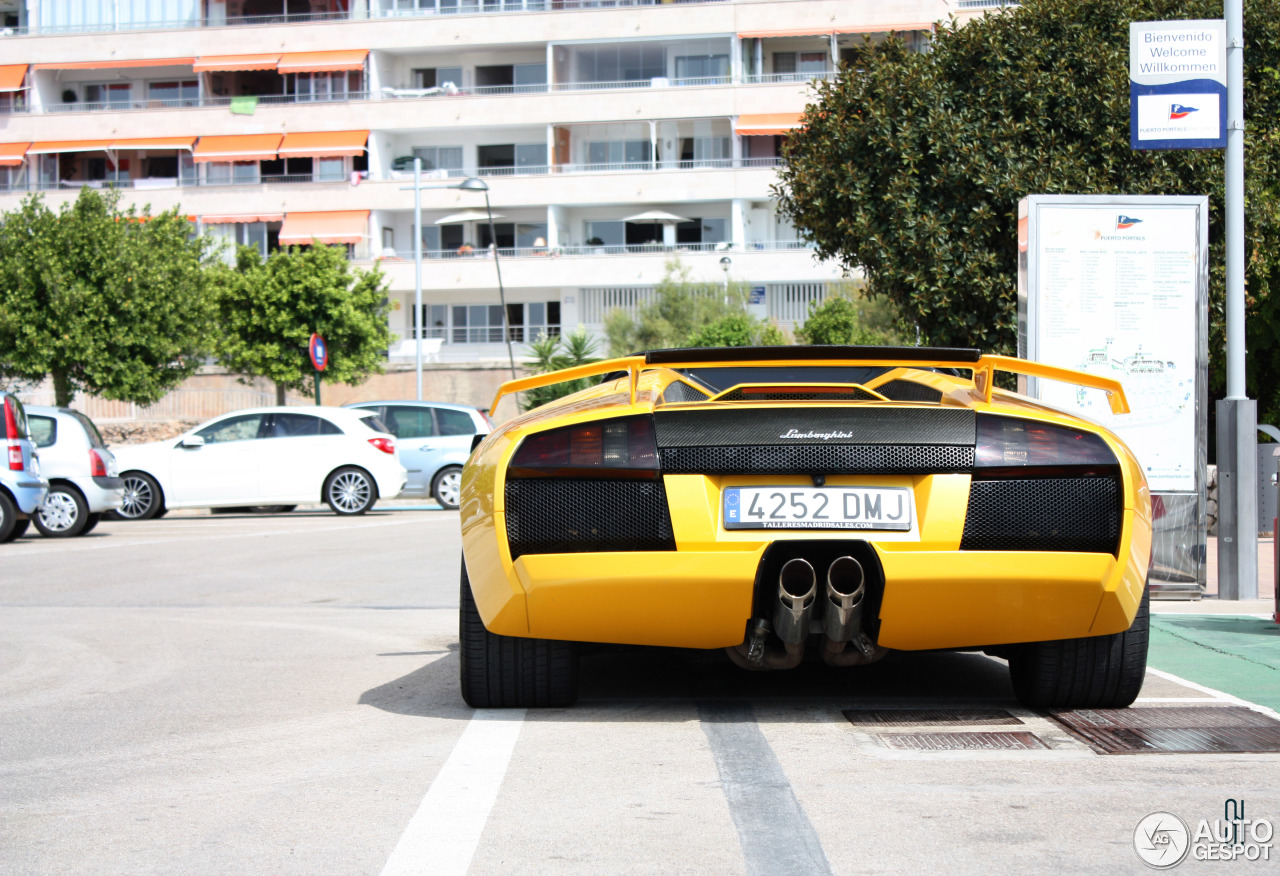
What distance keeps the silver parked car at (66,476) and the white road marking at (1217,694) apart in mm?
13845

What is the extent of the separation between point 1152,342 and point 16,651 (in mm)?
6932

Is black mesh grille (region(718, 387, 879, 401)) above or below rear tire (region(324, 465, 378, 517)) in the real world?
above

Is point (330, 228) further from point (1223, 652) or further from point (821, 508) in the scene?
point (821, 508)

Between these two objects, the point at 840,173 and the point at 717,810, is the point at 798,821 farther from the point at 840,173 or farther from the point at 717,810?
the point at 840,173

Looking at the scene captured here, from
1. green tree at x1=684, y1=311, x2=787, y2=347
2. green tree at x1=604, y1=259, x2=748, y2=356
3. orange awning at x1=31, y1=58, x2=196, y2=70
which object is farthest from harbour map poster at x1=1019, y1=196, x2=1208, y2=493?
orange awning at x1=31, y1=58, x2=196, y2=70

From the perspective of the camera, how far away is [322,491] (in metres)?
20.5

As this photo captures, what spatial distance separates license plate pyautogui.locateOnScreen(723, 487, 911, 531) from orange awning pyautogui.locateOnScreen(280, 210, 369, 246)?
53.6 m

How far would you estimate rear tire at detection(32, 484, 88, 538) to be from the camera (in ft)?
55.8

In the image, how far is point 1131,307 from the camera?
9.36 meters

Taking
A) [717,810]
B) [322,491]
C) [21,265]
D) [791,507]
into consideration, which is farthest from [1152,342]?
[21,265]

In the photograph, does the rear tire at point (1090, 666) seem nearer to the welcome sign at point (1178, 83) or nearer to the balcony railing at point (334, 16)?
the welcome sign at point (1178, 83)

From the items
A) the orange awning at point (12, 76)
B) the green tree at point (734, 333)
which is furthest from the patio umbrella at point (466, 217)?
the orange awning at point (12, 76)

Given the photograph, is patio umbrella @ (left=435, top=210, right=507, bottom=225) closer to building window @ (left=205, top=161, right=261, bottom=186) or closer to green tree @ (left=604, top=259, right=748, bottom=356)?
green tree @ (left=604, top=259, right=748, bottom=356)

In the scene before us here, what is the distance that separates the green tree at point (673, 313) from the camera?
50656 millimetres
